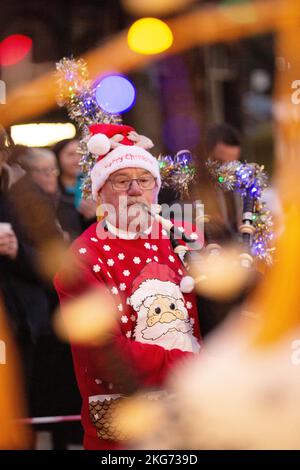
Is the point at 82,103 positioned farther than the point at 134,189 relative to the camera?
Yes

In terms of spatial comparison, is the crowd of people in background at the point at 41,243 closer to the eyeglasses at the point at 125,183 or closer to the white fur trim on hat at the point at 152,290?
the eyeglasses at the point at 125,183

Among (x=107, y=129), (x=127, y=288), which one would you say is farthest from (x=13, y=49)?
(x=127, y=288)

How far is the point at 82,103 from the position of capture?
8.21 ft

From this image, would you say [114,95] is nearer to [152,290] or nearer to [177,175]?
[177,175]

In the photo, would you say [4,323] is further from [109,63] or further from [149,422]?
[109,63]

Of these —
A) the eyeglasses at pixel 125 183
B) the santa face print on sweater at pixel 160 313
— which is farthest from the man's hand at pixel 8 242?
the santa face print on sweater at pixel 160 313

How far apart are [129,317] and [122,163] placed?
43 cm

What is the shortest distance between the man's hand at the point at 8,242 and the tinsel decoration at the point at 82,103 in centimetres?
40

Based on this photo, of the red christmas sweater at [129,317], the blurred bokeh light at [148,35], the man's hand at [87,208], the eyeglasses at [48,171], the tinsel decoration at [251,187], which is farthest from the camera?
the blurred bokeh light at [148,35]

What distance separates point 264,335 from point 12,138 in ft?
3.47

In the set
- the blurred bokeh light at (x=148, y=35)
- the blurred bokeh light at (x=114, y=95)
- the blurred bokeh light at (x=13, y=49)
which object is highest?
the blurred bokeh light at (x=148, y=35)

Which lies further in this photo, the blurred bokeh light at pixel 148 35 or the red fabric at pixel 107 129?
the blurred bokeh light at pixel 148 35

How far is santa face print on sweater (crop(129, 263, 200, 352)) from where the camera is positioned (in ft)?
7.25

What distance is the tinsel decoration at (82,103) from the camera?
2504 millimetres
